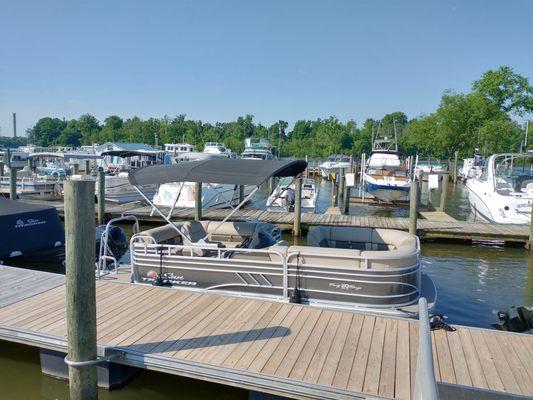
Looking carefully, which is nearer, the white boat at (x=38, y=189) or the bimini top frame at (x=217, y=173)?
the bimini top frame at (x=217, y=173)

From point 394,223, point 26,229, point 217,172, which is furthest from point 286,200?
point 217,172

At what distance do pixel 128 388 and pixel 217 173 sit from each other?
11.0ft

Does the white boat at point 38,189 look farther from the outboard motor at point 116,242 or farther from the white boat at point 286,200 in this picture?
the outboard motor at point 116,242

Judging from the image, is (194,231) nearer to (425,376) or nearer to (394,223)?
(425,376)

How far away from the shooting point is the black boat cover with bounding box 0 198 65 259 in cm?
904

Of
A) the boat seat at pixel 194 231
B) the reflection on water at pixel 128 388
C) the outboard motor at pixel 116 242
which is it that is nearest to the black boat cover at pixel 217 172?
the boat seat at pixel 194 231

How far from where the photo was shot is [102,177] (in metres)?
15.2

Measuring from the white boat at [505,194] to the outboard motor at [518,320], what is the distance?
962 cm

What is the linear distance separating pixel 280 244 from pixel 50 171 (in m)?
31.4

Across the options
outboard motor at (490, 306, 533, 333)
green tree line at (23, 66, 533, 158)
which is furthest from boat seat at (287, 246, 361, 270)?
green tree line at (23, 66, 533, 158)

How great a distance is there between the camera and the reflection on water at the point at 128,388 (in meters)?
5.26

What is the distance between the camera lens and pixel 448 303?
29.9ft

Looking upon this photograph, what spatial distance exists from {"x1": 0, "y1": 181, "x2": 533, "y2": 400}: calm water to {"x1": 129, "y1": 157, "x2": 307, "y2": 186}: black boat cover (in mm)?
2914

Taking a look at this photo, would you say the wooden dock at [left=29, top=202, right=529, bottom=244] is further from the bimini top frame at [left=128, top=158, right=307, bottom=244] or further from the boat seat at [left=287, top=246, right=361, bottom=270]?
the boat seat at [left=287, top=246, right=361, bottom=270]
